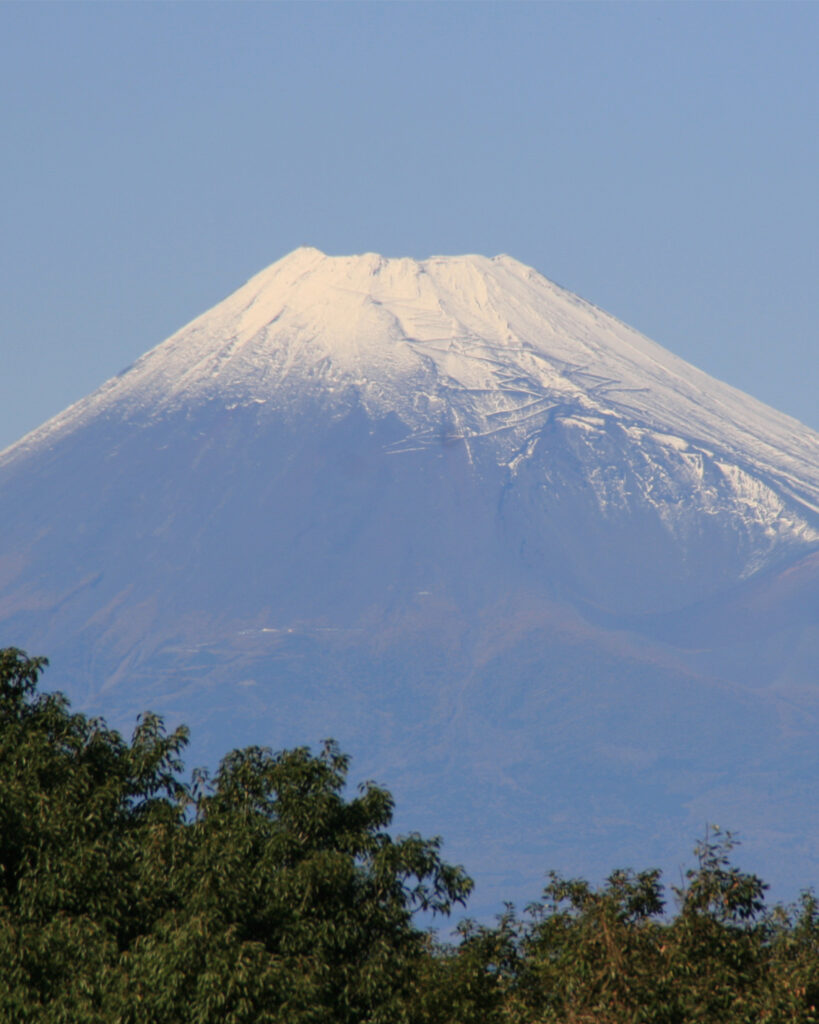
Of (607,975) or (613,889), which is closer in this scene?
(607,975)

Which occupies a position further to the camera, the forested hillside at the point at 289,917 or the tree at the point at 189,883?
the tree at the point at 189,883

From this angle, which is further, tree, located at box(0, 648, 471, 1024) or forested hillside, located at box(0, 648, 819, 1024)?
tree, located at box(0, 648, 471, 1024)

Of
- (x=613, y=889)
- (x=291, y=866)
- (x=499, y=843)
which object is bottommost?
(x=291, y=866)

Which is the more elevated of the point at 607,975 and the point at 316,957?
the point at 607,975

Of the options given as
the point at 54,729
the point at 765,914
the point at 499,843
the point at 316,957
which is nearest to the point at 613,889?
the point at 765,914

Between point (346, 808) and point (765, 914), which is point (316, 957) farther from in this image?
point (765, 914)

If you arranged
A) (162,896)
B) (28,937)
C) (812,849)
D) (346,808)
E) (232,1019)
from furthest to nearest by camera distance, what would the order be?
1. (812,849)
2. (346,808)
3. (162,896)
4. (28,937)
5. (232,1019)

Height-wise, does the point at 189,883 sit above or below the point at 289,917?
below

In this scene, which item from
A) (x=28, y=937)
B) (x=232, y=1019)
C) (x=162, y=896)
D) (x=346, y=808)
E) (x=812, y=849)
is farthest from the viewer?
(x=812, y=849)
